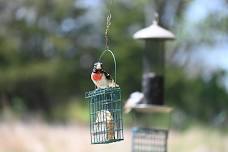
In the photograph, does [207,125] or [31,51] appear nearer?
[207,125]

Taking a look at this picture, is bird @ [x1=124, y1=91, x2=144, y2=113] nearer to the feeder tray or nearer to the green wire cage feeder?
the feeder tray

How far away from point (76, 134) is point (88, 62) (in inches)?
272

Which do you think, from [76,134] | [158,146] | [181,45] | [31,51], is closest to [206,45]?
[181,45]

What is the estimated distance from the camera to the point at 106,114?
4.16 metres

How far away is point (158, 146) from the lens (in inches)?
325

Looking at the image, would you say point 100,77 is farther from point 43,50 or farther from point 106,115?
point 43,50

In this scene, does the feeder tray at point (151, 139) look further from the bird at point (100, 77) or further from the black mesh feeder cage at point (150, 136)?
the bird at point (100, 77)

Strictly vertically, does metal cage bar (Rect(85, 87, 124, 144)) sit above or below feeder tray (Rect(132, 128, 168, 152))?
below

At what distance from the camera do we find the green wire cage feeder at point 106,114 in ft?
13.5

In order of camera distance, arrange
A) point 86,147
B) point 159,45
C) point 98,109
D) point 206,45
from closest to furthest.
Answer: point 98,109
point 159,45
point 86,147
point 206,45

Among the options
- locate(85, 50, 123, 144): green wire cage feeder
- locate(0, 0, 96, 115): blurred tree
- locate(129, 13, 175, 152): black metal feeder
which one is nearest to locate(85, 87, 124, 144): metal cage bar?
locate(85, 50, 123, 144): green wire cage feeder

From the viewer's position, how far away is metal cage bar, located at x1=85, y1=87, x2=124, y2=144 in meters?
4.13

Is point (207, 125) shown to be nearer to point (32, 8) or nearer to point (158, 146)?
point (32, 8)

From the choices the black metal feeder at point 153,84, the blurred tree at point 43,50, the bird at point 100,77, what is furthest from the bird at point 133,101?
the blurred tree at point 43,50
